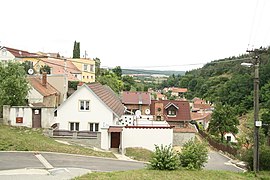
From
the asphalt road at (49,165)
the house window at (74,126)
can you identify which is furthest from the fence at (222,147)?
the asphalt road at (49,165)

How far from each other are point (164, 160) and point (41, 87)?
26.0 m

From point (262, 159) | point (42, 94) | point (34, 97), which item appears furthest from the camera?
point (34, 97)

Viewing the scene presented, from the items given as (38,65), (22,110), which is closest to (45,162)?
(22,110)

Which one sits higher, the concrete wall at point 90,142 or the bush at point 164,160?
the bush at point 164,160

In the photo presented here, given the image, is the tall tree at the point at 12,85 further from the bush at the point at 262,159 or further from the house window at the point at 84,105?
the bush at the point at 262,159

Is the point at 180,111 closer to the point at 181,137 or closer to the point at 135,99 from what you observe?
the point at 135,99

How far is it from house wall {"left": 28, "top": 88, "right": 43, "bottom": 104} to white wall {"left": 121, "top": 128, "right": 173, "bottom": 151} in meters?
→ 12.7

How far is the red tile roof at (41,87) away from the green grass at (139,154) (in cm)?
1374

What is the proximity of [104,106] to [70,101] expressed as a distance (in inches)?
119

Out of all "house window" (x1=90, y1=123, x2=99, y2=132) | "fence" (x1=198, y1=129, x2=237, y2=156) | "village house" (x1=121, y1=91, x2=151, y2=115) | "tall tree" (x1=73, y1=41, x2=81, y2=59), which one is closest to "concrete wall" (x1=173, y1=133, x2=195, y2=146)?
"fence" (x1=198, y1=129, x2=237, y2=156)

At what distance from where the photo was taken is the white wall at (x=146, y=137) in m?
27.7

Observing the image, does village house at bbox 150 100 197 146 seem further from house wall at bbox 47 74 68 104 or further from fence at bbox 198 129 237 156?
house wall at bbox 47 74 68 104

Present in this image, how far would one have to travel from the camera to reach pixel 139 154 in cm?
2644

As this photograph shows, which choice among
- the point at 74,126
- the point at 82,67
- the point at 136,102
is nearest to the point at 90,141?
the point at 74,126
